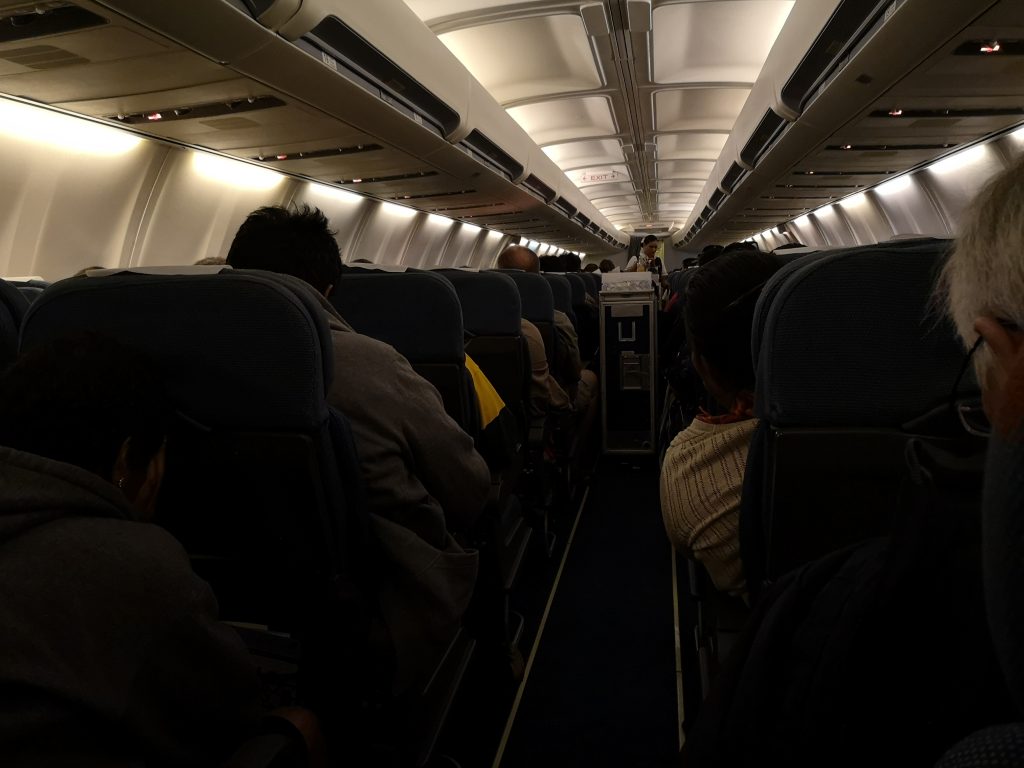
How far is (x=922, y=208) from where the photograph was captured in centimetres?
1029

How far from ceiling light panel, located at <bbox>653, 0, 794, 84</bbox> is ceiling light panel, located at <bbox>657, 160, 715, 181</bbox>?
6141 mm

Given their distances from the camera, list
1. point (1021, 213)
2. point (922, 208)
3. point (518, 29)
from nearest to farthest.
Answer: point (1021, 213) < point (518, 29) < point (922, 208)

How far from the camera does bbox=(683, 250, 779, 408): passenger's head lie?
6.26ft

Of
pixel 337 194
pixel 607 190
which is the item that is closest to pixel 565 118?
pixel 337 194

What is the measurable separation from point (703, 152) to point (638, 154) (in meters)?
1.52

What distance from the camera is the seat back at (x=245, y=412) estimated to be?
57.2 inches

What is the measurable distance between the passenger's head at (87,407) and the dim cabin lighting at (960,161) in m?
8.88

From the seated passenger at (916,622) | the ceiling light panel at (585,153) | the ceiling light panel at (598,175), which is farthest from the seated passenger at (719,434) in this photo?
the ceiling light panel at (598,175)

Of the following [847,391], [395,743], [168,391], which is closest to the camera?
[847,391]

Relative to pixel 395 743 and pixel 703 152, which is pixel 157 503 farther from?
pixel 703 152

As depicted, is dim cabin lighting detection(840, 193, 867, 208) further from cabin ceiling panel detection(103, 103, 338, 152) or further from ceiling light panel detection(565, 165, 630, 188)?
cabin ceiling panel detection(103, 103, 338, 152)

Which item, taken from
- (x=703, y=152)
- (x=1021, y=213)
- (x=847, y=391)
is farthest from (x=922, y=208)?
(x=1021, y=213)

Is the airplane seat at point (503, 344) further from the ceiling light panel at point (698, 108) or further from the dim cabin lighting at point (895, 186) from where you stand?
the dim cabin lighting at point (895, 186)

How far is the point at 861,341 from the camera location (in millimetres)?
1349
